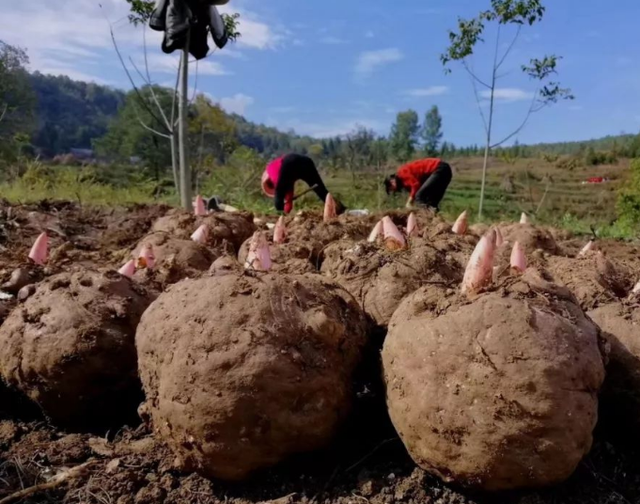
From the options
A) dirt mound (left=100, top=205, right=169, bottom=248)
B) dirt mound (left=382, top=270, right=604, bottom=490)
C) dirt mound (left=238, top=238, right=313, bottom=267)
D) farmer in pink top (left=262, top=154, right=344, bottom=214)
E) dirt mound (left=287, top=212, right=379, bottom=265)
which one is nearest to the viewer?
dirt mound (left=382, top=270, right=604, bottom=490)

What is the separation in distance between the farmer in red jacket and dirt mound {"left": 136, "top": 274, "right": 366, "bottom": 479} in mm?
8344

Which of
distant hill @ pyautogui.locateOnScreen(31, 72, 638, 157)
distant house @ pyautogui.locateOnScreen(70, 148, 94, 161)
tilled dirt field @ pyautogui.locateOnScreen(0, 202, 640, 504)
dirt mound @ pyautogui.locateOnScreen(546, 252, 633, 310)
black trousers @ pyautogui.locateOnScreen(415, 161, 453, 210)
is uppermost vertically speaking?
distant hill @ pyautogui.locateOnScreen(31, 72, 638, 157)

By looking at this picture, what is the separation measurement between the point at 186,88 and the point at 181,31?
0.94 metres

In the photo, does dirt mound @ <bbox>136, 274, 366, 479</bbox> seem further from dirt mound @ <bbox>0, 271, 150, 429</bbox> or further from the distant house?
the distant house

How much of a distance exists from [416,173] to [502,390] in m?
9.67

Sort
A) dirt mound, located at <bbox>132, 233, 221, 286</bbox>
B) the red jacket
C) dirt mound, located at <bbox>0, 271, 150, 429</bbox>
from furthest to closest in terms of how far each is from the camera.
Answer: the red jacket
dirt mound, located at <bbox>132, 233, 221, 286</bbox>
dirt mound, located at <bbox>0, 271, 150, 429</bbox>

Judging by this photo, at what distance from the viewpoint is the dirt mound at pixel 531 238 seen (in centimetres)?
522

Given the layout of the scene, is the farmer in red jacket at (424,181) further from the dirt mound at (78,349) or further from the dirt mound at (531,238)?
the dirt mound at (78,349)

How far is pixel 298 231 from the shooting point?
507 centimetres

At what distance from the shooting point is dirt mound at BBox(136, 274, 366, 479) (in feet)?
7.17

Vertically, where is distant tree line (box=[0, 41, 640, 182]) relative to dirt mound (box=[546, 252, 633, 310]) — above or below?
above

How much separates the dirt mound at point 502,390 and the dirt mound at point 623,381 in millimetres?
407

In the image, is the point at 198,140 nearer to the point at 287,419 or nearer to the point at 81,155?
the point at 287,419

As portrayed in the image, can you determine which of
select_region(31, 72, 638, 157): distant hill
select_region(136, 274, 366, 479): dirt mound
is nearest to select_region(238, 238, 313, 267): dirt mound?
select_region(136, 274, 366, 479): dirt mound
